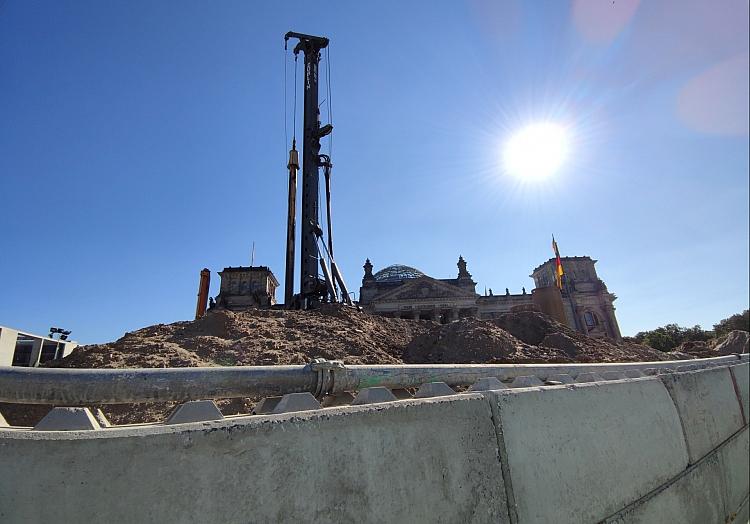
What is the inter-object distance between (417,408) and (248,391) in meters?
1.10

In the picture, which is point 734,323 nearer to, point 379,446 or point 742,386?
point 742,386

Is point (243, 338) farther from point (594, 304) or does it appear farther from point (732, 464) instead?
point (594, 304)

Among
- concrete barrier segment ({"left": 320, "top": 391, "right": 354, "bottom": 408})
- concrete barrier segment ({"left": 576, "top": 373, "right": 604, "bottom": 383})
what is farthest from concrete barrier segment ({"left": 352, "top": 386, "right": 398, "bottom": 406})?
concrete barrier segment ({"left": 576, "top": 373, "right": 604, "bottom": 383})

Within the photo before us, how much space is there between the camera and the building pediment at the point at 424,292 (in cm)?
5182

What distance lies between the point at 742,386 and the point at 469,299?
159ft

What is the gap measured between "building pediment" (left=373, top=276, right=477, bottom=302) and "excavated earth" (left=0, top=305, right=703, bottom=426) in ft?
123

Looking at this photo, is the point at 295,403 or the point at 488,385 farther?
the point at 488,385

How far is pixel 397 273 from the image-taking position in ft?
227

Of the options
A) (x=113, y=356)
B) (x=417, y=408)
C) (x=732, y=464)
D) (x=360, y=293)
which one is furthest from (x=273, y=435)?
(x=360, y=293)

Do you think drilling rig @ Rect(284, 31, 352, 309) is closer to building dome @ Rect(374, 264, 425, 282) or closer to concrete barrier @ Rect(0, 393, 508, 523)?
concrete barrier @ Rect(0, 393, 508, 523)

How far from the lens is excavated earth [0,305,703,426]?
24.6 feet

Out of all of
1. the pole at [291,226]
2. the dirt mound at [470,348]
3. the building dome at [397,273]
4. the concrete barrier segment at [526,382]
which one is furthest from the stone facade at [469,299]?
the concrete barrier segment at [526,382]

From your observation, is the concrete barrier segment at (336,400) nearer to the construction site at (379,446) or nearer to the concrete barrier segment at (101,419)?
the construction site at (379,446)

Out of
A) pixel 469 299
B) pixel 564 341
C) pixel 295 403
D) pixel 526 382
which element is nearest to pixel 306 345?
pixel 526 382
